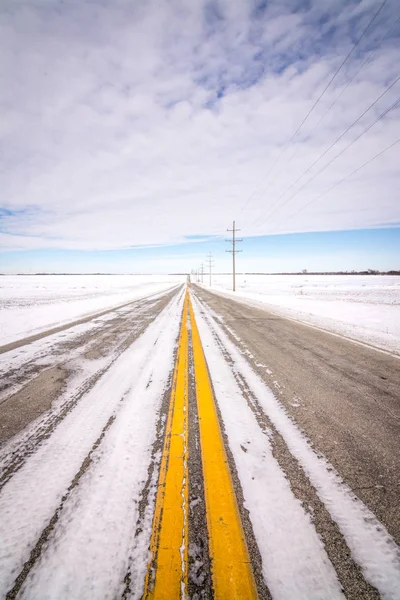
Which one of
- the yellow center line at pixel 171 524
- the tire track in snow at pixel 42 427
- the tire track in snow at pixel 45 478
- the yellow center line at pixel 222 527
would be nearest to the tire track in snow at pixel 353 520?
the yellow center line at pixel 222 527

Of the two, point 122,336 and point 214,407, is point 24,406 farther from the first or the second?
point 122,336

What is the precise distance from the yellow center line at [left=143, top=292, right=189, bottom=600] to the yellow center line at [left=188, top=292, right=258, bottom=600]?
129 mm

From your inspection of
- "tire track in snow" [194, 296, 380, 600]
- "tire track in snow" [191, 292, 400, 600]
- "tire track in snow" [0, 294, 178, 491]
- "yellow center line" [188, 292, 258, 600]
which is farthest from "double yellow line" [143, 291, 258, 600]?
"tire track in snow" [0, 294, 178, 491]

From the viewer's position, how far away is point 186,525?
4.42ft

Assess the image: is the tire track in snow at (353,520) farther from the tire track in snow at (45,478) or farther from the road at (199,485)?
the tire track in snow at (45,478)

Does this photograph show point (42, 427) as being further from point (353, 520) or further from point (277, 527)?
point (353, 520)

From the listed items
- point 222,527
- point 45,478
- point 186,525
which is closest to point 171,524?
point 186,525

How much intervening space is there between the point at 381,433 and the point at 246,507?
4.76ft

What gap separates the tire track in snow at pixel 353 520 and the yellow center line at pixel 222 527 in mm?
508

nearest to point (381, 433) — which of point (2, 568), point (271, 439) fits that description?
point (271, 439)

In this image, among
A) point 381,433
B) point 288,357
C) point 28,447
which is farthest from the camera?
point 288,357

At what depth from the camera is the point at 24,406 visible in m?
2.68

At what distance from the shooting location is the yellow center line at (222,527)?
108 cm

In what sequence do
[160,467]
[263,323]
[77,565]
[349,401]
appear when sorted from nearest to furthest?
[77,565], [160,467], [349,401], [263,323]
